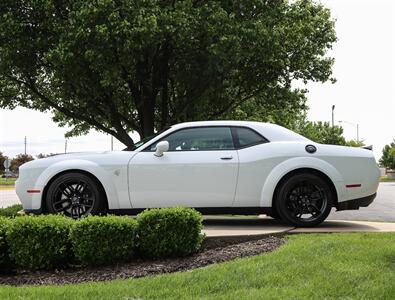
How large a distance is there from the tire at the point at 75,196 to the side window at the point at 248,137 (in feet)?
6.60

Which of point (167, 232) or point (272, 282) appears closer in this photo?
point (272, 282)

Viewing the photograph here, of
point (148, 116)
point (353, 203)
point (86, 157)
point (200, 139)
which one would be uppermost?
point (148, 116)

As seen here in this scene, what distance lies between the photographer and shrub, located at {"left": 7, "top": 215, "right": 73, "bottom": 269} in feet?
17.2

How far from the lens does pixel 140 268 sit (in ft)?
16.9

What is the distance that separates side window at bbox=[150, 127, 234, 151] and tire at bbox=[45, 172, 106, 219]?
37.5 inches

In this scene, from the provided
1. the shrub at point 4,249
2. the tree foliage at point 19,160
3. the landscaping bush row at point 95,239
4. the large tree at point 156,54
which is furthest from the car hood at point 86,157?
the tree foliage at point 19,160

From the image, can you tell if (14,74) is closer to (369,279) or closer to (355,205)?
(355,205)

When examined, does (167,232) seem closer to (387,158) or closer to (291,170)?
(291,170)

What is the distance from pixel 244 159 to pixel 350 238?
72.2 inches

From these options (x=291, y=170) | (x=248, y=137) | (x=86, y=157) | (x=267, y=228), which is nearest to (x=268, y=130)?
(x=248, y=137)

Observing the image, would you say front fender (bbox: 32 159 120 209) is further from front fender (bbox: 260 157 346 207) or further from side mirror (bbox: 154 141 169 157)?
front fender (bbox: 260 157 346 207)

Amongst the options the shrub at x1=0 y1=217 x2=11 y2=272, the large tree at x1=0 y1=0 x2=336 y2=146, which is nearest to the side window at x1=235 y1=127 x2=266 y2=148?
the shrub at x1=0 y1=217 x2=11 y2=272

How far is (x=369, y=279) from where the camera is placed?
4.36m

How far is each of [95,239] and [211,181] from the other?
227 cm
